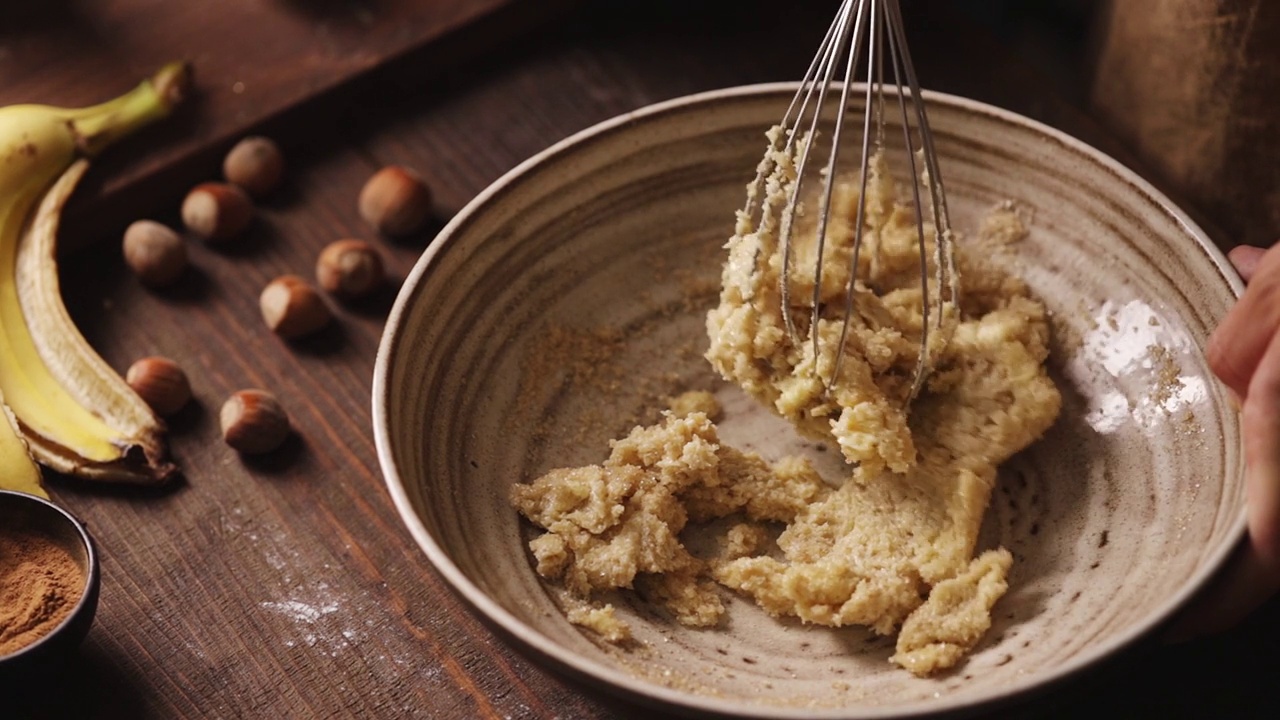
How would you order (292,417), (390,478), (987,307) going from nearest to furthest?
(390,478) < (987,307) < (292,417)

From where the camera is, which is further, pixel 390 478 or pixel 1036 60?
pixel 1036 60

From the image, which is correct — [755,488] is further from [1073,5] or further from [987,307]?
[1073,5]

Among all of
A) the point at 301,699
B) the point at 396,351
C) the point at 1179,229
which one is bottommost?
the point at 301,699

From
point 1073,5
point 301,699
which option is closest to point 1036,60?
point 1073,5

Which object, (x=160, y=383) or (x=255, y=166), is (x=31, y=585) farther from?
(x=255, y=166)

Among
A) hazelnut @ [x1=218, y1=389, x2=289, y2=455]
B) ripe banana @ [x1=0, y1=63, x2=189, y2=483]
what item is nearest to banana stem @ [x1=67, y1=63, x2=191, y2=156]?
ripe banana @ [x1=0, y1=63, x2=189, y2=483]

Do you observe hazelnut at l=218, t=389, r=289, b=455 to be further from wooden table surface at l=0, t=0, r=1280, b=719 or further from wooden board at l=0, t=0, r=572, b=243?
wooden board at l=0, t=0, r=572, b=243

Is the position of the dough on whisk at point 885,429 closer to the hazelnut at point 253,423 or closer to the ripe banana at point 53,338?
the hazelnut at point 253,423
